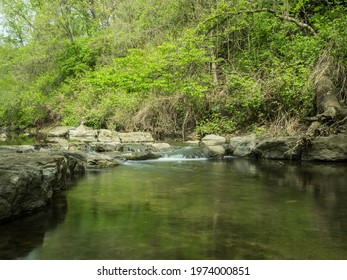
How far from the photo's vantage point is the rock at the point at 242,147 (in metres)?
11.1

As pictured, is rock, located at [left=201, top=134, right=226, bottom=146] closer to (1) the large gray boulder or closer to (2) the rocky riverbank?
(2) the rocky riverbank

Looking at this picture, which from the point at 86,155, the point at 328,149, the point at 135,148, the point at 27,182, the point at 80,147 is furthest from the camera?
the point at 135,148

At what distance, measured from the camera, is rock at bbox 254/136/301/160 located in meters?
10.1

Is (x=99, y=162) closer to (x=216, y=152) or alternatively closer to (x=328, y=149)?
(x=216, y=152)

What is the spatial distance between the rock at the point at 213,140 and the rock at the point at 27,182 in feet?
26.7

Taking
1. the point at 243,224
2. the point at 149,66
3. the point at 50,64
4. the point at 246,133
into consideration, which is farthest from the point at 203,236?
the point at 50,64

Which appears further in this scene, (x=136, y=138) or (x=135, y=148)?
(x=136, y=138)

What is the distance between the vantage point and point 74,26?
28594 millimetres

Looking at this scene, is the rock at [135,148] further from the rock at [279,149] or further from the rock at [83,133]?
the rock at [83,133]

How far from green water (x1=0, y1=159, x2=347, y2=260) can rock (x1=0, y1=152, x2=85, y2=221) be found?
0.18m

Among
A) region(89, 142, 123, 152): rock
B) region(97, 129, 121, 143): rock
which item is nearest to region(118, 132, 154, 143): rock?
region(97, 129, 121, 143): rock

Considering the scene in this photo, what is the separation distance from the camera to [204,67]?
1638 cm

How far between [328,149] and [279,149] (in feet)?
4.34

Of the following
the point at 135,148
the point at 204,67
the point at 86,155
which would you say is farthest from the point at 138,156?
the point at 204,67
